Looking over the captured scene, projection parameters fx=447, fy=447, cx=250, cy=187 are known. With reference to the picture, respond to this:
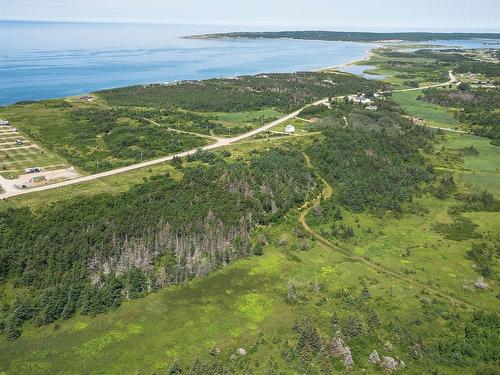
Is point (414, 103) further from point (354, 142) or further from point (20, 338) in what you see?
point (20, 338)

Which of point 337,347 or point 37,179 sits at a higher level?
point 37,179

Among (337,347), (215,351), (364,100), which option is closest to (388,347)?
(337,347)

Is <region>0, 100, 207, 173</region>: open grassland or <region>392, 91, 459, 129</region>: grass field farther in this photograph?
<region>392, 91, 459, 129</region>: grass field

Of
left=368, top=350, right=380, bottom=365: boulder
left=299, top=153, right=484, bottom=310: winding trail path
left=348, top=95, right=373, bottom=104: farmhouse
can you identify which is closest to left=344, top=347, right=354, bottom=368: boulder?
left=368, top=350, right=380, bottom=365: boulder

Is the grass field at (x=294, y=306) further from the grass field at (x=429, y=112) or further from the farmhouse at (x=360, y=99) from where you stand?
the farmhouse at (x=360, y=99)

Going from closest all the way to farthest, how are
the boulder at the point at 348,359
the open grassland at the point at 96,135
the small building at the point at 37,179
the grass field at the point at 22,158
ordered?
the boulder at the point at 348,359 < the small building at the point at 37,179 < the grass field at the point at 22,158 < the open grassland at the point at 96,135

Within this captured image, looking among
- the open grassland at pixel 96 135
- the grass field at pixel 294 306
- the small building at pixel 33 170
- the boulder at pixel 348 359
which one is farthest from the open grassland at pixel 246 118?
the boulder at pixel 348 359

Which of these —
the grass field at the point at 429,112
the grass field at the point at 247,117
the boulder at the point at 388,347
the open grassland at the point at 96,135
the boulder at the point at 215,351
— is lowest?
the grass field at the point at 429,112

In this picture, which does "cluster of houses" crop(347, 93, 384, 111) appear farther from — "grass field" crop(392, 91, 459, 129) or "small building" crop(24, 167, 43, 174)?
"small building" crop(24, 167, 43, 174)

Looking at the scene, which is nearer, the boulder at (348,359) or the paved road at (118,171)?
the boulder at (348,359)

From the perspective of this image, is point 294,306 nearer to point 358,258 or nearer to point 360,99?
point 358,258

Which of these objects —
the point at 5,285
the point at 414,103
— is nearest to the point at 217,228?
the point at 5,285
